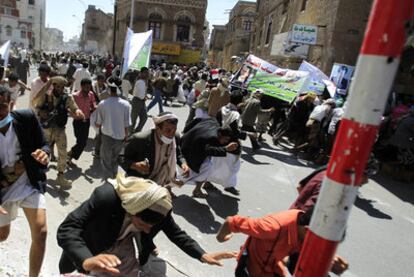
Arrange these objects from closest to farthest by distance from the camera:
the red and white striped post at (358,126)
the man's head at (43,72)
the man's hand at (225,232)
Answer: the red and white striped post at (358,126), the man's hand at (225,232), the man's head at (43,72)

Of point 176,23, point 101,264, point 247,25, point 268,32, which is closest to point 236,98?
point 101,264

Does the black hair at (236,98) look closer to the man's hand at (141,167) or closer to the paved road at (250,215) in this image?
the paved road at (250,215)

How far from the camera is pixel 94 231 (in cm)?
237

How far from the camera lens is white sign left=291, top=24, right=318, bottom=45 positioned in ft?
53.7

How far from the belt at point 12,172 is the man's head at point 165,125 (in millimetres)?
1292

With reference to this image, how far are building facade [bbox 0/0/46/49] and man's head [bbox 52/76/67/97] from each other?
76.2 metres

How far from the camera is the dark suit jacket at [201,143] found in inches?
203

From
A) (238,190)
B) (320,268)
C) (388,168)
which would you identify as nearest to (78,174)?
(238,190)

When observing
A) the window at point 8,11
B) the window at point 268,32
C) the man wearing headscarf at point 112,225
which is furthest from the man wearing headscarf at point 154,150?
the window at point 8,11

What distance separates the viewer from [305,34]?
16422 millimetres

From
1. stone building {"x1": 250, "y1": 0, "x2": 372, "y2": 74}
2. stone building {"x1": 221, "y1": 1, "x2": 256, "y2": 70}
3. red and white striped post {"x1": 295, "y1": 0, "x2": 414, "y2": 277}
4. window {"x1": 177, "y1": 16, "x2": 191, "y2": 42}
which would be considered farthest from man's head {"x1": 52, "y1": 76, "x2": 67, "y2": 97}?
window {"x1": 177, "y1": 16, "x2": 191, "y2": 42}

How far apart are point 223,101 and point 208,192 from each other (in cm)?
216

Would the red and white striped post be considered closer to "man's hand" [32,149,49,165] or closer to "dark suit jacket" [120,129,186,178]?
"man's hand" [32,149,49,165]

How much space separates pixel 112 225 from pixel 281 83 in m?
8.46
